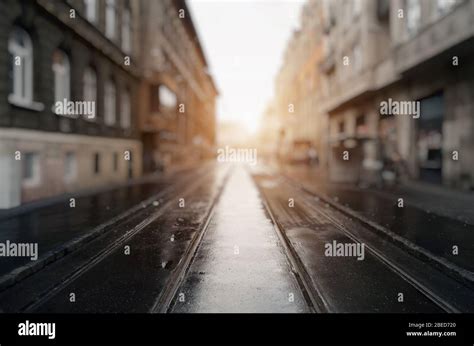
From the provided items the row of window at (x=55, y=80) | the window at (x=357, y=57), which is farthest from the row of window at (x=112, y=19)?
the window at (x=357, y=57)

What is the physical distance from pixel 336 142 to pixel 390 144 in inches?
130

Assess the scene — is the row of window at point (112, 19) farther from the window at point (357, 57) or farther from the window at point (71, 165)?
the window at point (357, 57)

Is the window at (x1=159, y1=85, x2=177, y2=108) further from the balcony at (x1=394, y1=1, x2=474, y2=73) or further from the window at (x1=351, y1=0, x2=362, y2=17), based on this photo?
the balcony at (x1=394, y1=1, x2=474, y2=73)

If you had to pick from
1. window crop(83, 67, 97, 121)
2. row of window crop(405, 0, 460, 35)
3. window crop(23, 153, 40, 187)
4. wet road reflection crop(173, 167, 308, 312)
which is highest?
row of window crop(405, 0, 460, 35)

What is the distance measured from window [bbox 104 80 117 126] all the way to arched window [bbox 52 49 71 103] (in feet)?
13.8

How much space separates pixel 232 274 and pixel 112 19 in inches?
768

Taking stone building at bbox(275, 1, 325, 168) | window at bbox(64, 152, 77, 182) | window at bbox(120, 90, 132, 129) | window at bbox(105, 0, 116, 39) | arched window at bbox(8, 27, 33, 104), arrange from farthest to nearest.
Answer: stone building at bbox(275, 1, 325, 168) < window at bbox(120, 90, 132, 129) < window at bbox(105, 0, 116, 39) < window at bbox(64, 152, 77, 182) < arched window at bbox(8, 27, 33, 104)

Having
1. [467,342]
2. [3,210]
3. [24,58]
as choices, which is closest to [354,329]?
[467,342]

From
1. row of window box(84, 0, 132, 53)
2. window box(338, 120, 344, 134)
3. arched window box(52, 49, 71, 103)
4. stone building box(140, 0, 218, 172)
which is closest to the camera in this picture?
arched window box(52, 49, 71, 103)

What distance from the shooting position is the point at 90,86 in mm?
18047

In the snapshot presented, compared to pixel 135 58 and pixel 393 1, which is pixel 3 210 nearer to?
pixel 135 58

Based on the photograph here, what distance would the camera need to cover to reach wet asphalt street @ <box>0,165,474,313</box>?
429 cm

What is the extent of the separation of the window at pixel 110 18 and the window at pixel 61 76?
490 cm

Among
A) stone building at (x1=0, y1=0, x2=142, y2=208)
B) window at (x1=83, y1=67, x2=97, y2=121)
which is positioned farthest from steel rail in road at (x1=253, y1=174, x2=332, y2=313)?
window at (x1=83, y1=67, x2=97, y2=121)
